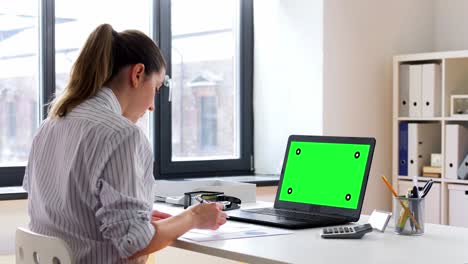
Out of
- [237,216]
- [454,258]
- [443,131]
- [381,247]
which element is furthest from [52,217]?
[443,131]

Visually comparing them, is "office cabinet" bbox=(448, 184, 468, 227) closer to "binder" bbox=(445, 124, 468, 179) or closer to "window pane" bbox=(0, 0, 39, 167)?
"binder" bbox=(445, 124, 468, 179)

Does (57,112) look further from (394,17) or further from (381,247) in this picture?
(394,17)

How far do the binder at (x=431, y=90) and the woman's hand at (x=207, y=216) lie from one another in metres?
2.19

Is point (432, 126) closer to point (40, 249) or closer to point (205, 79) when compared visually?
point (205, 79)

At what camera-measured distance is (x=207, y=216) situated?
205 cm

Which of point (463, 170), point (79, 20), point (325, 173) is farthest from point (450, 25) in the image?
point (325, 173)

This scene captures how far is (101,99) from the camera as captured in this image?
1922mm

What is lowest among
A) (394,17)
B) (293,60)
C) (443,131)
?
(443,131)

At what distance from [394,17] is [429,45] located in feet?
1.10

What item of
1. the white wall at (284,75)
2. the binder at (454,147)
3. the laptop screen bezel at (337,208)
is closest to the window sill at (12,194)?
the laptop screen bezel at (337,208)

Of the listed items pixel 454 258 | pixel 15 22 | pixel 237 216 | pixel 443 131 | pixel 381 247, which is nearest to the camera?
pixel 454 258

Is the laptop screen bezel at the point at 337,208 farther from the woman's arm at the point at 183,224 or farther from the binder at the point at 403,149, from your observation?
the binder at the point at 403,149

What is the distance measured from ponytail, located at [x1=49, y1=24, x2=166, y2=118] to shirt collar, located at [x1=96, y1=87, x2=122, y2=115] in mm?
15

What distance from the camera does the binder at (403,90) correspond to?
13.5 feet
